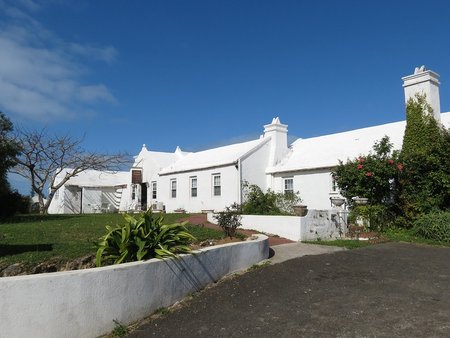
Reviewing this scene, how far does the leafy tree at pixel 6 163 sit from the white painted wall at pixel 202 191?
393 inches

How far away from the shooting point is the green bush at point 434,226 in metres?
12.9

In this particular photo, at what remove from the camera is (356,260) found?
9.80 metres

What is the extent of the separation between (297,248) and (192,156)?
60.8 feet

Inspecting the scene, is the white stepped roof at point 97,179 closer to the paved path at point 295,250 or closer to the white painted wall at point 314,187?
the white painted wall at point 314,187

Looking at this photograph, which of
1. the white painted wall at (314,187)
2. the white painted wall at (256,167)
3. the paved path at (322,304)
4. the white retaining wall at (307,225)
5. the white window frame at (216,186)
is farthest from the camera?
the white window frame at (216,186)

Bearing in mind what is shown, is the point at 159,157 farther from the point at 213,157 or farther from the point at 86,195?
the point at 86,195

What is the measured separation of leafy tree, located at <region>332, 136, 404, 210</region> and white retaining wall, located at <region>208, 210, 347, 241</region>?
1420mm

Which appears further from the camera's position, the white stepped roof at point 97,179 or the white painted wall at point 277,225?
the white stepped roof at point 97,179

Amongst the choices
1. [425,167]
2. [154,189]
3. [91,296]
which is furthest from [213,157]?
[91,296]

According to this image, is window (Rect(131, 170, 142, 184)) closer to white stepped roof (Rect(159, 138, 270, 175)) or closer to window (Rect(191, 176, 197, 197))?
white stepped roof (Rect(159, 138, 270, 175))

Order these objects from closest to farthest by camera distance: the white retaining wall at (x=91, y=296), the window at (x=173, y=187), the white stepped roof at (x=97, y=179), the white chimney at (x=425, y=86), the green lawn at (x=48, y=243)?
1. the white retaining wall at (x=91, y=296)
2. the green lawn at (x=48, y=243)
3. the white chimney at (x=425, y=86)
4. the window at (x=173, y=187)
5. the white stepped roof at (x=97, y=179)

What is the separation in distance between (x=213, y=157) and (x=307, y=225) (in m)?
12.9

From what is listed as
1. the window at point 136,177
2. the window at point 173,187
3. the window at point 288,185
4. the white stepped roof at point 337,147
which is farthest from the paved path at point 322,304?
the window at point 136,177

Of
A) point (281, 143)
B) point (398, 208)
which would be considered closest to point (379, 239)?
point (398, 208)
